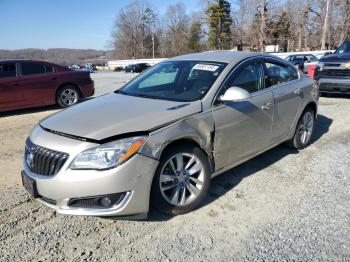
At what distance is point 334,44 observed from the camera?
58.1 metres

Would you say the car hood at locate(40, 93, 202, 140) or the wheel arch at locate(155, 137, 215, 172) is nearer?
the car hood at locate(40, 93, 202, 140)

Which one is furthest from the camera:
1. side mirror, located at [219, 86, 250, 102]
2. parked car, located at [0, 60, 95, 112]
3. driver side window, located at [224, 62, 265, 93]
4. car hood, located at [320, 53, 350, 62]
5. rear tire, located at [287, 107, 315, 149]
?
car hood, located at [320, 53, 350, 62]

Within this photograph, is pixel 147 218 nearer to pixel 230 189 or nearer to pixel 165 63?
pixel 230 189

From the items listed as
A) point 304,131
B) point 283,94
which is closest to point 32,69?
point 283,94

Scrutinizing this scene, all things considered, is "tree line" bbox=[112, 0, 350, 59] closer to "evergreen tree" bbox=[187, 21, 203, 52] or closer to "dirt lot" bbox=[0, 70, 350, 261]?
"evergreen tree" bbox=[187, 21, 203, 52]

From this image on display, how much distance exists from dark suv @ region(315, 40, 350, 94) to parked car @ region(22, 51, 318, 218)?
18.5 ft

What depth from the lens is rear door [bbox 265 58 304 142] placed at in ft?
14.8

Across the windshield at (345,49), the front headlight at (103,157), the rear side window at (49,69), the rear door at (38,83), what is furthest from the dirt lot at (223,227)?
the windshield at (345,49)

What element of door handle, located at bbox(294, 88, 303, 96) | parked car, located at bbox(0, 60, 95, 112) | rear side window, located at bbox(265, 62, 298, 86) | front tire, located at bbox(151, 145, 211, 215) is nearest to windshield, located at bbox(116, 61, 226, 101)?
front tire, located at bbox(151, 145, 211, 215)

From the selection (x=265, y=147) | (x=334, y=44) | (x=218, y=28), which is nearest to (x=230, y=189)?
(x=265, y=147)

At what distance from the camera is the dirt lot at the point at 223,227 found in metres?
2.81

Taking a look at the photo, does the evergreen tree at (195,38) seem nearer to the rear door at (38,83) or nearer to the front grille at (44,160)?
the rear door at (38,83)

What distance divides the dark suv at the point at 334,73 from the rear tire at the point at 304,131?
4.69 meters

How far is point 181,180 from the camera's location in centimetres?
336
